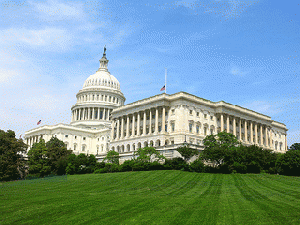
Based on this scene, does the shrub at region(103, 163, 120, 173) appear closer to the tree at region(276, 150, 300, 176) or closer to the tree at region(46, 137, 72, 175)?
the tree at region(46, 137, 72, 175)

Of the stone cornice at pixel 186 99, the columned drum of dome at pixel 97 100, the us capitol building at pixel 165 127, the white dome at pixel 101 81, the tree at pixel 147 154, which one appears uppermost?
the white dome at pixel 101 81

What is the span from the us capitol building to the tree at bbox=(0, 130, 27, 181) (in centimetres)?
2266

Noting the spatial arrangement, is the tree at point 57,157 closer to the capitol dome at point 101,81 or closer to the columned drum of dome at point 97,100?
the columned drum of dome at point 97,100

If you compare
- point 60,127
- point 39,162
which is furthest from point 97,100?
point 39,162

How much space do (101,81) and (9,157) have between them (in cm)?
9140

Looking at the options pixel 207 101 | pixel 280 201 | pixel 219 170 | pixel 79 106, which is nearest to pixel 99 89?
pixel 79 106

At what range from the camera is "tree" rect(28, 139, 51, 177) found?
81.1 metres

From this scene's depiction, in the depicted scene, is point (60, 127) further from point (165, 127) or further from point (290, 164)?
point (290, 164)

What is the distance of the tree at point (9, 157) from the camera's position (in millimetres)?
72375

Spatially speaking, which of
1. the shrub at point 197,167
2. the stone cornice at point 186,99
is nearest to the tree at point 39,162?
the stone cornice at point 186,99

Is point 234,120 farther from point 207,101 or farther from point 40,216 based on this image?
point 40,216

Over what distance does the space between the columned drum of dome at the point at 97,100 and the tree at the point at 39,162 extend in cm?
5907

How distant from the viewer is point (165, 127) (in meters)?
94.2

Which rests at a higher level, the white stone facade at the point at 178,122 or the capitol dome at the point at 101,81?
the capitol dome at the point at 101,81
